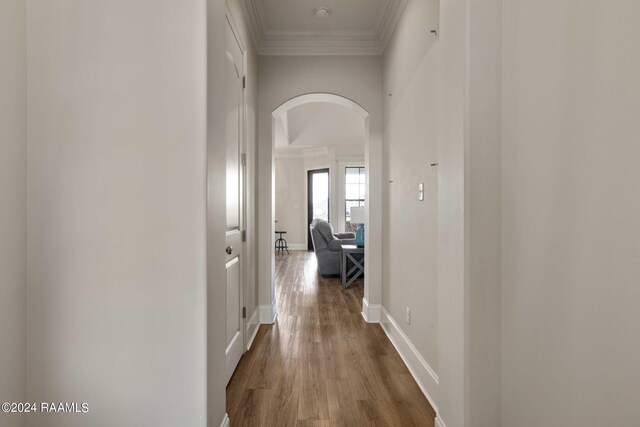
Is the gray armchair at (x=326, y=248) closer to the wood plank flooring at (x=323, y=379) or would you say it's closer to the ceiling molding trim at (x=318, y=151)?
the wood plank flooring at (x=323, y=379)

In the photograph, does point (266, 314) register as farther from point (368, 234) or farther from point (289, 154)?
point (289, 154)

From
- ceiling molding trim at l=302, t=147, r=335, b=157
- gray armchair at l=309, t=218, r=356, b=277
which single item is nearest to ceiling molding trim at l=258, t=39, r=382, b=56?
gray armchair at l=309, t=218, r=356, b=277

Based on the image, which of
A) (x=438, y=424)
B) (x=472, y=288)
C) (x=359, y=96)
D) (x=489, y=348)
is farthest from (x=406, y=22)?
(x=438, y=424)

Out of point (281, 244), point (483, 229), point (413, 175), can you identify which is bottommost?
point (281, 244)

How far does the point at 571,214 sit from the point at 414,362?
1727 millimetres

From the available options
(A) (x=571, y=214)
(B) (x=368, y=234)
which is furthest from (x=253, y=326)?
(A) (x=571, y=214)

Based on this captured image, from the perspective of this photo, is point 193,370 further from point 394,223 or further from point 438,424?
point 394,223

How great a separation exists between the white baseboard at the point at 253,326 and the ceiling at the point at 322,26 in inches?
105

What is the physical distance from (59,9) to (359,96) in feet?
9.08

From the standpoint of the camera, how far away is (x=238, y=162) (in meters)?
2.72

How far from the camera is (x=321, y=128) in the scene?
8523mm

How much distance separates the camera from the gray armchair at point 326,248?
5.91 metres

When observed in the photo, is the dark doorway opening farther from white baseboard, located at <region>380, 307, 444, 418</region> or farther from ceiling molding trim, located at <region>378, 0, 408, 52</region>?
white baseboard, located at <region>380, 307, 444, 418</region>

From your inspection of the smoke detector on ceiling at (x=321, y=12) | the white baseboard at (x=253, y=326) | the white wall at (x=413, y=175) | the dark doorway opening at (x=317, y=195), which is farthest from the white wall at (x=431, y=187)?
the dark doorway opening at (x=317, y=195)
